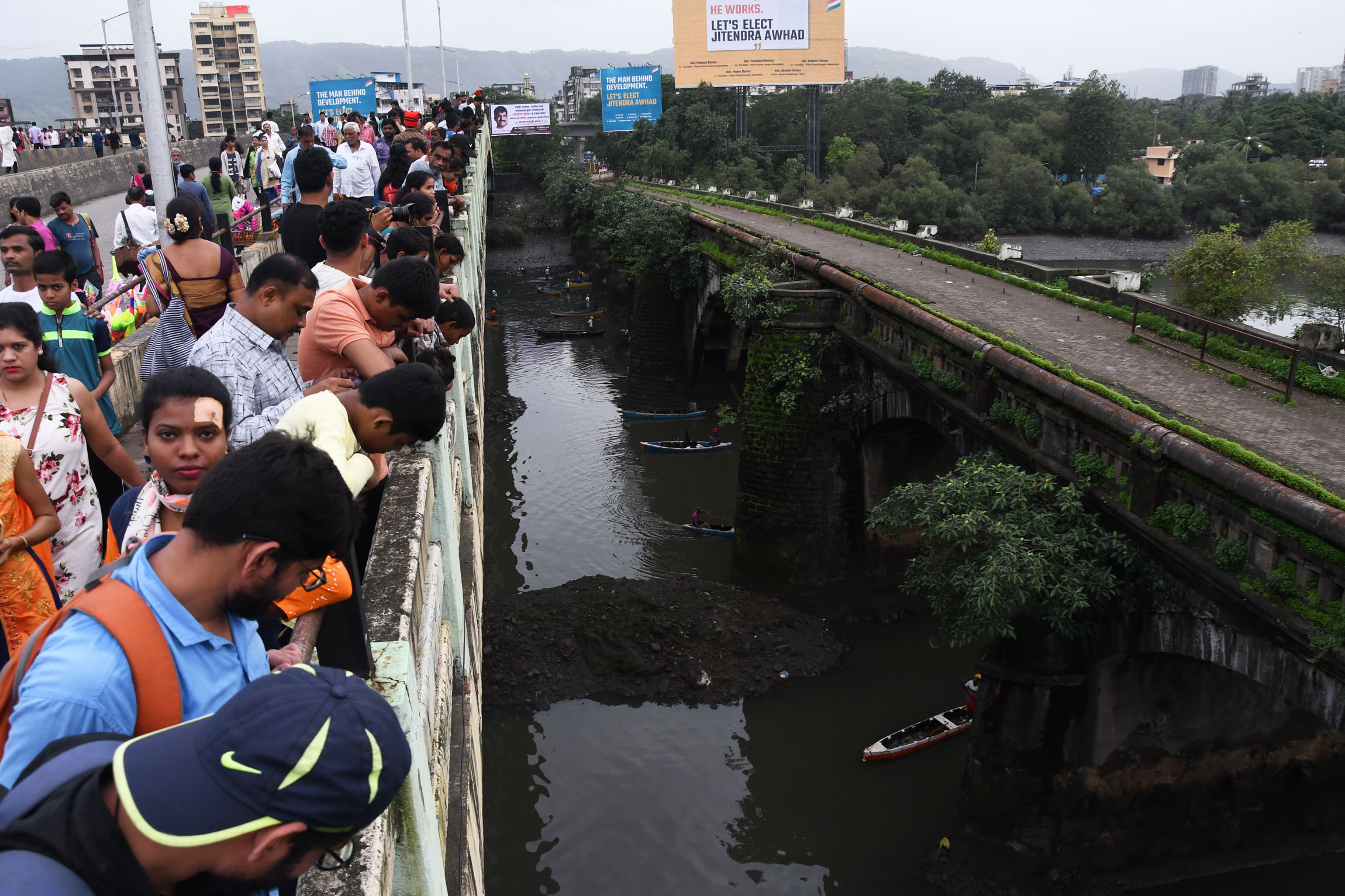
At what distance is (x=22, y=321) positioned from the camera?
408cm

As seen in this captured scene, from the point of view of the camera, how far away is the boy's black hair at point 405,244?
20.9 ft

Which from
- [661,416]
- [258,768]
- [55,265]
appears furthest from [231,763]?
[661,416]

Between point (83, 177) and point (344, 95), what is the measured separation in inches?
685

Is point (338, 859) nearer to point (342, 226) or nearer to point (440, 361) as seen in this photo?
point (440, 361)

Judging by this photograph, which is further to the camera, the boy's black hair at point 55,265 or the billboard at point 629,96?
the billboard at point 629,96

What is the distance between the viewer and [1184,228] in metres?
52.9

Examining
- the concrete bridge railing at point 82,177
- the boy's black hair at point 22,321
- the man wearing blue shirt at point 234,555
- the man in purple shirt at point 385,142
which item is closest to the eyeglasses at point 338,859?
the man wearing blue shirt at point 234,555

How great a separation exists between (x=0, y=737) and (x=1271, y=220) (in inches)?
2245

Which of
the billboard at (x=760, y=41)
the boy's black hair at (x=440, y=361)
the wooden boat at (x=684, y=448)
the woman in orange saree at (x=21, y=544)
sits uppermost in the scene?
the billboard at (x=760, y=41)

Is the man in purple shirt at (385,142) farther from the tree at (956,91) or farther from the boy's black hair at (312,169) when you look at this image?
the tree at (956,91)

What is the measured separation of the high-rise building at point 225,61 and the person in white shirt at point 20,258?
353 ft

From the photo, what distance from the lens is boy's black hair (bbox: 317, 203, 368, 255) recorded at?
5539 mm

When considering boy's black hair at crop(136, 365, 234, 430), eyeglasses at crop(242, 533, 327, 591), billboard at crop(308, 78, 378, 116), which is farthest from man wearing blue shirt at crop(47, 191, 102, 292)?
billboard at crop(308, 78, 378, 116)

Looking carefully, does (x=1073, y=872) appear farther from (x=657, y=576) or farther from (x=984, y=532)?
(x=657, y=576)
